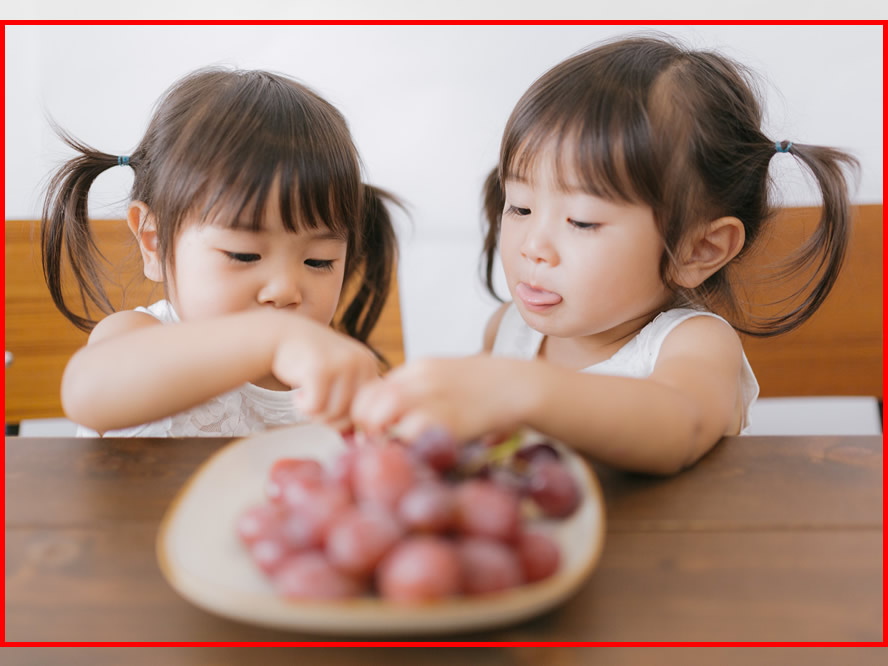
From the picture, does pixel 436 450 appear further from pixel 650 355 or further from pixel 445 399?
pixel 650 355

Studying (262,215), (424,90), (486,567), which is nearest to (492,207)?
(262,215)

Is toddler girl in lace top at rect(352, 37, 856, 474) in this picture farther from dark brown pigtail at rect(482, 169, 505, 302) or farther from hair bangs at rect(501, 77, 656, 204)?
dark brown pigtail at rect(482, 169, 505, 302)

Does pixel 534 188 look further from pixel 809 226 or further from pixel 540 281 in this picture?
pixel 809 226

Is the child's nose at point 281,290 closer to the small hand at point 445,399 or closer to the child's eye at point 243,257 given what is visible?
the child's eye at point 243,257

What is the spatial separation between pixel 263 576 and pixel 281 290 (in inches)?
19.8

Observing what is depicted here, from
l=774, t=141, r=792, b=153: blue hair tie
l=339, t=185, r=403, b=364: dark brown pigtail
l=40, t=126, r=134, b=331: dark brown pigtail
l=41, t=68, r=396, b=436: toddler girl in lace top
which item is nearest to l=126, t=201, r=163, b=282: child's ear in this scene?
l=41, t=68, r=396, b=436: toddler girl in lace top

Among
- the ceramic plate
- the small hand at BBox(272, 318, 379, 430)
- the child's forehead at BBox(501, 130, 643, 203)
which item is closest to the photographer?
the ceramic plate

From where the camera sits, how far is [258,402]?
1034mm

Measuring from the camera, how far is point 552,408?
0.56 meters

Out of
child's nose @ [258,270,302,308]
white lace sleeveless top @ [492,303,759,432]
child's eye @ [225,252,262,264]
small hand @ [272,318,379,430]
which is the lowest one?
white lace sleeveless top @ [492,303,759,432]

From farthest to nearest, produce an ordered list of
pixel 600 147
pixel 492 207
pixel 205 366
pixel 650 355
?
pixel 492 207 < pixel 650 355 < pixel 600 147 < pixel 205 366

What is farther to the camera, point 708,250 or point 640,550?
point 708,250

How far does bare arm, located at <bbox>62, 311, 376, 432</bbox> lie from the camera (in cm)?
57

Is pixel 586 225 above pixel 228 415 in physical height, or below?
above
